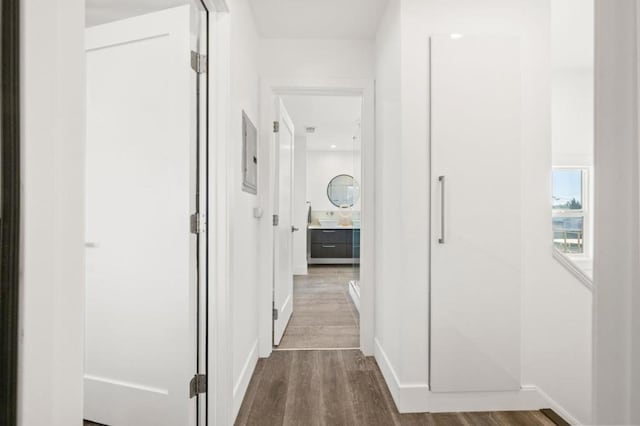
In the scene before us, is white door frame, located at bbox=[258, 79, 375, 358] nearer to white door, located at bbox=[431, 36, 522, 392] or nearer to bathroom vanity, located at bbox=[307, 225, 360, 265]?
white door, located at bbox=[431, 36, 522, 392]

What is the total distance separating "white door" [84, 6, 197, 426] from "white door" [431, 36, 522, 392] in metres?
1.31

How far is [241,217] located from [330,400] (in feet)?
3.90

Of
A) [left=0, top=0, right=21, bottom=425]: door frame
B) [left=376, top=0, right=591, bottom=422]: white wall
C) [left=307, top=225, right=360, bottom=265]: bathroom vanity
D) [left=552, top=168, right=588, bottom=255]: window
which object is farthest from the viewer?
[left=307, top=225, right=360, bottom=265]: bathroom vanity

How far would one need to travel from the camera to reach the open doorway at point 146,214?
1.68 metres

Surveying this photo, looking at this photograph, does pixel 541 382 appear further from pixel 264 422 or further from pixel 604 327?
pixel 604 327

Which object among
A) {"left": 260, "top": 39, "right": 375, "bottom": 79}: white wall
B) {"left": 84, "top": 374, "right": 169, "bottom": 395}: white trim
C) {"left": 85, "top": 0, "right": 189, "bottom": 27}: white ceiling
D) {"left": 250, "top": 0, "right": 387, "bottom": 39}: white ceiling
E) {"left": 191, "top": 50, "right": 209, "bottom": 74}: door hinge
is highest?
{"left": 250, "top": 0, "right": 387, "bottom": 39}: white ceiling

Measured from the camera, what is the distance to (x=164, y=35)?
169 centimetres

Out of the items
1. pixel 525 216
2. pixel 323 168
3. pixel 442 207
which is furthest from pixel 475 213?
pixel 323 168

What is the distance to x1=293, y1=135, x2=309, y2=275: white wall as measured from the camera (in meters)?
6.71

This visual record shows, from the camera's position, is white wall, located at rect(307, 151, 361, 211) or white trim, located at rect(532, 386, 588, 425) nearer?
white trim, located at rect(532, 386, 588, 425)

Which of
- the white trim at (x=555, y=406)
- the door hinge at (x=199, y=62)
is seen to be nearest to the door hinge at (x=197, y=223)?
the door hinge at (x=199, y=62)

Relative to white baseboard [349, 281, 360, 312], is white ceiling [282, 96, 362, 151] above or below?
above

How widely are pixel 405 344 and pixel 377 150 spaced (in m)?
1.41

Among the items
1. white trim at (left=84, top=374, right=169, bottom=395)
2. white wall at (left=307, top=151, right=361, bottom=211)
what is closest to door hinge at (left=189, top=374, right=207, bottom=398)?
white trim at (left=84, top=374, right=169, bottom=395)
